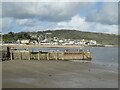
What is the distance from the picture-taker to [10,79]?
83.6ft

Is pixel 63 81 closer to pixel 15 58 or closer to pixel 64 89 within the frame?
pixel 64 89

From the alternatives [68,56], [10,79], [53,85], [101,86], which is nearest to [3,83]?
[10,79]

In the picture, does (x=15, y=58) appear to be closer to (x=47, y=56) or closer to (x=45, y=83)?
(x=47, y=56)

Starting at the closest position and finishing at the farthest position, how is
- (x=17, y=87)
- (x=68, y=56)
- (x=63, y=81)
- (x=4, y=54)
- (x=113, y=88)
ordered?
(x=17, y=87) → (x=113, y=88) → (x=63, y=81) → (x=4, y=54) → (x=68, y=56)

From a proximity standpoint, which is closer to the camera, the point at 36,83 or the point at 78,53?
the point at 36,83

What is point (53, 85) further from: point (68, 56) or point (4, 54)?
point (68, 56)

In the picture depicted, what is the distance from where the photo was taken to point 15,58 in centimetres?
5238

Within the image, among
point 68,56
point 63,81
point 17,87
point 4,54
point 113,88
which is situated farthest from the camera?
point 68,56

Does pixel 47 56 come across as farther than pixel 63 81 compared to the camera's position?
Yes

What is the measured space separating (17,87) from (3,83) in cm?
236

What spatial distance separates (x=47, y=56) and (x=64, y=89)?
103 ft

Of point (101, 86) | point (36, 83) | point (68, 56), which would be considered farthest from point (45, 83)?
point (68, 56)

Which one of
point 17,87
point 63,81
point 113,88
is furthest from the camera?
point 63,81

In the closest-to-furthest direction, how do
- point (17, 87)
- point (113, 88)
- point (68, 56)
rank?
point (17, 87) → point (113, 88) → point (68, 56)
